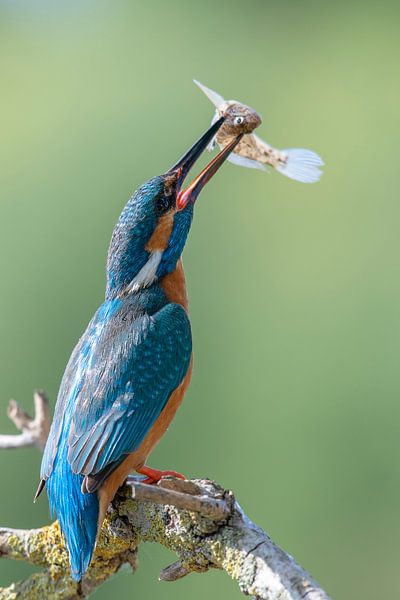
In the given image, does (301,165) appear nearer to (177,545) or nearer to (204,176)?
(204,176)

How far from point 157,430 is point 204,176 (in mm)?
939

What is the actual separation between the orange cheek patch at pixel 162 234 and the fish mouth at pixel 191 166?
67 millimetres

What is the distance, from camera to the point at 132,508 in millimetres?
2953

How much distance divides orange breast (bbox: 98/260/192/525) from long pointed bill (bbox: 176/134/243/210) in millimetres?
232

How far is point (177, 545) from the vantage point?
108 inches

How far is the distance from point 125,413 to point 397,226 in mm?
4044

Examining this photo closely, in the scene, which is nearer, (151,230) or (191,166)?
(151,230)

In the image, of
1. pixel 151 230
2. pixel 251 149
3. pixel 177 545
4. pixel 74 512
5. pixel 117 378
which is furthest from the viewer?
pixel 251 149

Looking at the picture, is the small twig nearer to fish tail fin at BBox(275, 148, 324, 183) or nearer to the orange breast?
the orange breast

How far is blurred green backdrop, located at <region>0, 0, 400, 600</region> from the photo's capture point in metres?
5.60

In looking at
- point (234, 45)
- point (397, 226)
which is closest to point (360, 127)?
point (397, 226)

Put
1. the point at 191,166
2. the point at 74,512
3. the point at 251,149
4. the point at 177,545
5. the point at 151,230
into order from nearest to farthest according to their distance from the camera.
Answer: the point at 177,545 < the point at 74,512 < the point at 151,230 < the point at 191,166 < the point at 251,149

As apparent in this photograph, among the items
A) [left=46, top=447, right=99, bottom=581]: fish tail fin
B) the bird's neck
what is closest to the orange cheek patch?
the bird's neck

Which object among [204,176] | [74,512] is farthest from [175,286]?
[74,512]
